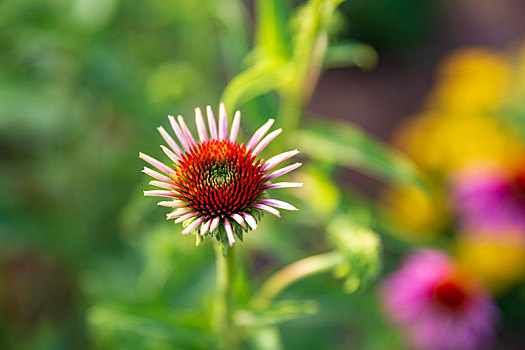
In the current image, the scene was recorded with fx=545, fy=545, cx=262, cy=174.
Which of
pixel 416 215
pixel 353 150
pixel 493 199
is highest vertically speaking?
pixel 416 215

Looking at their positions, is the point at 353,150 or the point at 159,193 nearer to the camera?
the point at 159,193

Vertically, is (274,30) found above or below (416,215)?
below

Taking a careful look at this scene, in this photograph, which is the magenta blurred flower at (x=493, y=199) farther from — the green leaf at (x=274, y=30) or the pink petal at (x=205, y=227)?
the pink petal at (x=205, y=227)

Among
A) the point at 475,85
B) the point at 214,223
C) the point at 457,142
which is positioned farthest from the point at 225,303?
the point at 475,85

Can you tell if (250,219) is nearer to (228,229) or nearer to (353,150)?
(228,229)

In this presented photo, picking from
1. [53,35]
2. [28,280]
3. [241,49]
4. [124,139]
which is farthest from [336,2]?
[28,280]

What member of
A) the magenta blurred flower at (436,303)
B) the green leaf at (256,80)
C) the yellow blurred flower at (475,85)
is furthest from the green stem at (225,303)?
the yellow blurred flower at (475,85)

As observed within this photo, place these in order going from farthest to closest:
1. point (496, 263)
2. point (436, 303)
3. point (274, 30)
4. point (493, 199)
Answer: point (496, 263), point (493, 199), point (436, 303), point (274, 30)

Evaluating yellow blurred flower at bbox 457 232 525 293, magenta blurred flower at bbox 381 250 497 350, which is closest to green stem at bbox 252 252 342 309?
magenta blurred flower at bbox 381 250 497 350

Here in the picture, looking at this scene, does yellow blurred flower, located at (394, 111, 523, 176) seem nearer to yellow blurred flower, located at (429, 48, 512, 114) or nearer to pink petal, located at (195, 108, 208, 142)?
yellow blurred flower, located at (429, 48, 512, 114)
